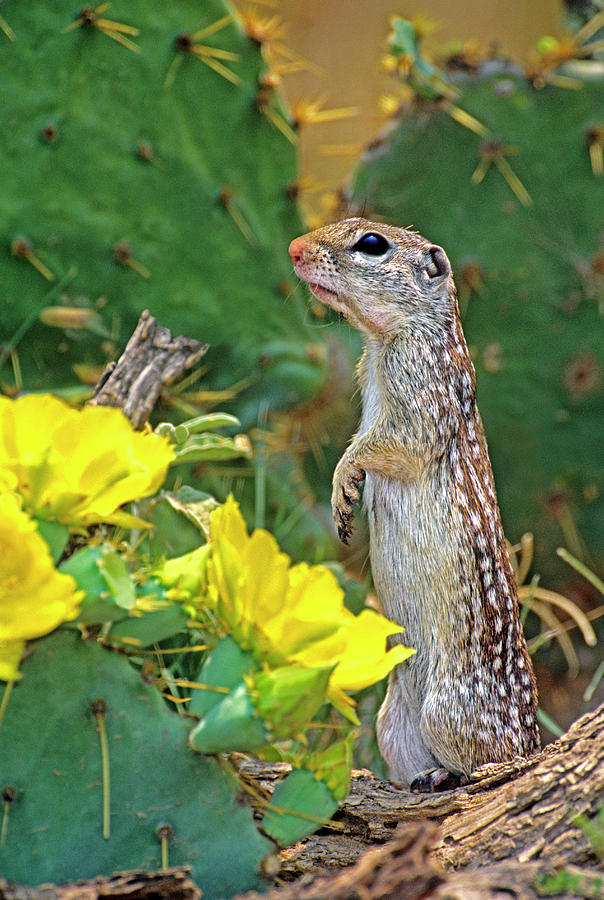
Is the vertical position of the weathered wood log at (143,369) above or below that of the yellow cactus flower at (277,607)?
below

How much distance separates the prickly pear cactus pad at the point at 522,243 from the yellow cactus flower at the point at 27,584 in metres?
1.99

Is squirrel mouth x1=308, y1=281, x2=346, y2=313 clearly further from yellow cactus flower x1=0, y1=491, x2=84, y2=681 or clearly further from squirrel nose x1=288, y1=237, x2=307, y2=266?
yellow cactus flower x1=0, y1=491, x2=84, y2=681

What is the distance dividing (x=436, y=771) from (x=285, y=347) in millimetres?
1180

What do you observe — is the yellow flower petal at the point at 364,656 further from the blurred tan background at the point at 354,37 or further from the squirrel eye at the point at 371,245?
the blurred tan background at the point at 354,37

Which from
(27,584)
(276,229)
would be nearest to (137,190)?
(276,229)

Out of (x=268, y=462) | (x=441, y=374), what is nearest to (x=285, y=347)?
(x=268, y=462)

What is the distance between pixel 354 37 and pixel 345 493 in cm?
390

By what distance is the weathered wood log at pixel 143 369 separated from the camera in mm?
1605

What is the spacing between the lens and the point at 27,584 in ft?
2.85

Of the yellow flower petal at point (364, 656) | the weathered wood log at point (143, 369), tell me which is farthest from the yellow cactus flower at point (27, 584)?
the weathered wood log at point (143, 369)

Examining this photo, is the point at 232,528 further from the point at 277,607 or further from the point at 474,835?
the point at 474,835

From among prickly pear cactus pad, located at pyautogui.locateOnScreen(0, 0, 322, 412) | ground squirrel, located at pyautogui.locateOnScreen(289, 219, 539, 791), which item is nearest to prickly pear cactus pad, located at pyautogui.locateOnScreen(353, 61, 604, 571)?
prickly pear cactus pad, located at pyautogui.locateOnScreen(0, 0, 322, 412)

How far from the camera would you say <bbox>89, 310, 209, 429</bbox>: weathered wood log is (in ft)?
5.27

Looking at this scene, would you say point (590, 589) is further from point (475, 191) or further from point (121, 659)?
point (121, 659)
